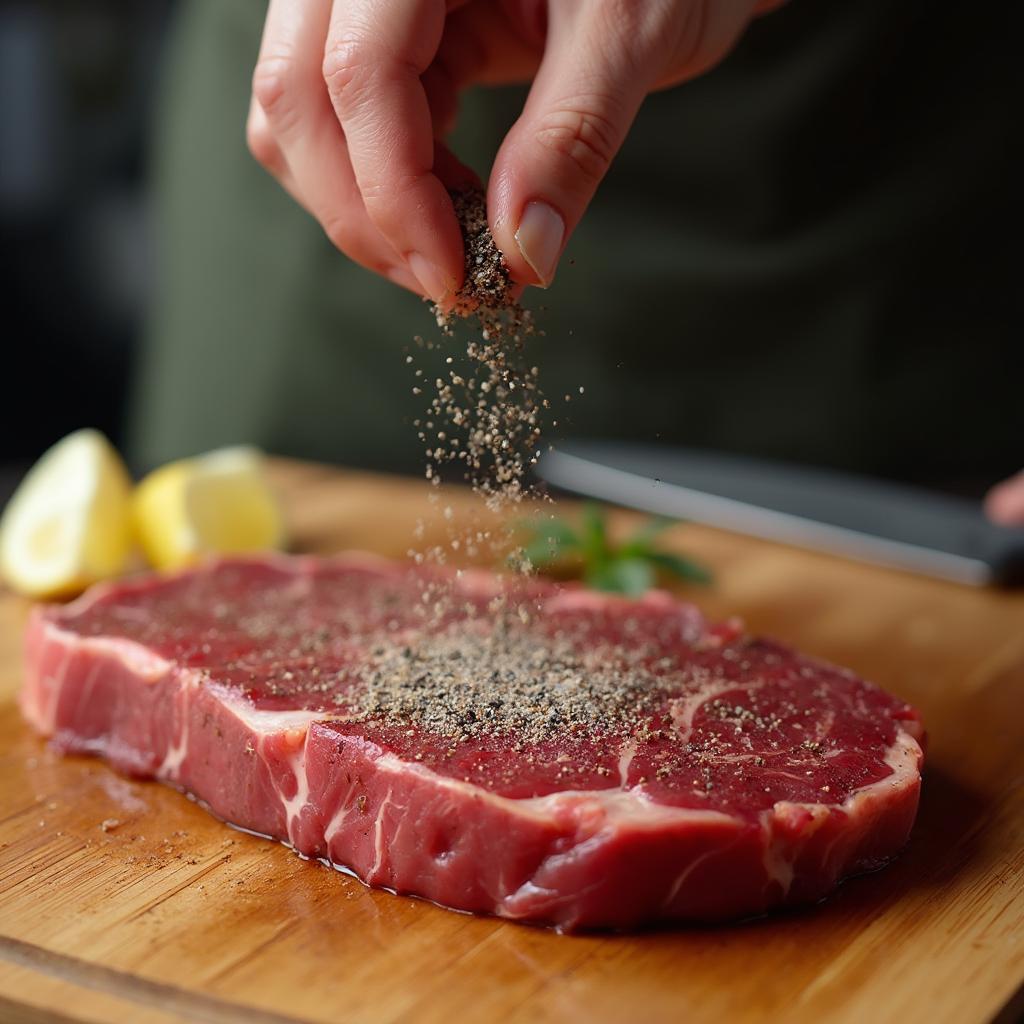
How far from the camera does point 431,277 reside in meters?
2.30

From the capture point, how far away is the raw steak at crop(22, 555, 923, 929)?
2033 millimetres

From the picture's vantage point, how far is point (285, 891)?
215 centimetres

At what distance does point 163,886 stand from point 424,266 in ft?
3.73

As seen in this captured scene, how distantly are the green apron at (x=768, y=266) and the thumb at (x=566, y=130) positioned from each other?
2.01 meters

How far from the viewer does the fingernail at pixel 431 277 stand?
2.29 metres

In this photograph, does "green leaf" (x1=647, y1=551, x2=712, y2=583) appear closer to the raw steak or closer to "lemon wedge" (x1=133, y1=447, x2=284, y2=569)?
the raw steak

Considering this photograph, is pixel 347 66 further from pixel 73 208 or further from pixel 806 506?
pixel 73 208

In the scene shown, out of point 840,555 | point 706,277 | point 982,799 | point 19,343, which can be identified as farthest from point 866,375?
point 19,343

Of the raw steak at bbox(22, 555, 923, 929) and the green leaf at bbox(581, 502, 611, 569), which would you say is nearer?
the raw steak at bbox(22, 555, 923, 929)

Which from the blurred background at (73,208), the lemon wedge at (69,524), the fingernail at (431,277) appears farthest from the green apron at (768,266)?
the blurred background at (73,208)

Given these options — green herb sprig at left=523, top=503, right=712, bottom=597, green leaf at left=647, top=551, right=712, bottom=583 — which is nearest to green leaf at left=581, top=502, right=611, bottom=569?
green herb sprig at left=523, top=503, right=712, bottom=597

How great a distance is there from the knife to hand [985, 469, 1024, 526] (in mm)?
32

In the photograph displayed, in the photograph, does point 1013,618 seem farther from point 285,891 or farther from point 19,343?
point 19,343

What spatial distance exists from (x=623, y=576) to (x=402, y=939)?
1545 mm
